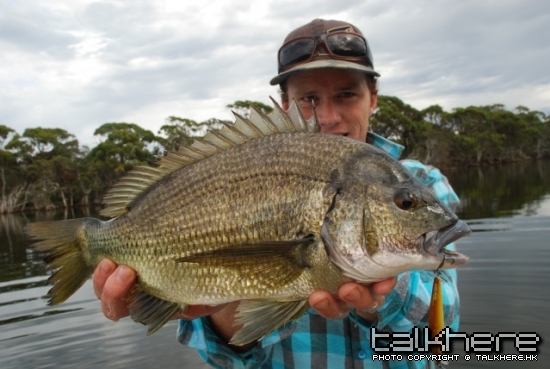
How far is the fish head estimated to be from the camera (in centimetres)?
199

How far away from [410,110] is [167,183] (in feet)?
211

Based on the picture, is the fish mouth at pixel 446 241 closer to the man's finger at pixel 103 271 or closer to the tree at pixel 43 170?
the man's finger at pixel 103 271

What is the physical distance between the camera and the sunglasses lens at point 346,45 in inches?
148

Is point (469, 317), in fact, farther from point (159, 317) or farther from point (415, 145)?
point (415, 145)

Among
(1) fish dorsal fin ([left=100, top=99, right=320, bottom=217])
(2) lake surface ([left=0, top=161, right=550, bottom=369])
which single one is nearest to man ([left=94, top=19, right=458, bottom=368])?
(1) fish dorsal fin ([left=100, top=99, right=320, bottom=217])

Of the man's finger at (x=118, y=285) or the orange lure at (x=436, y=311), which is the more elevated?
the man's finger at (x=118, y=285)

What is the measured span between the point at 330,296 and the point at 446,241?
0.59 metres

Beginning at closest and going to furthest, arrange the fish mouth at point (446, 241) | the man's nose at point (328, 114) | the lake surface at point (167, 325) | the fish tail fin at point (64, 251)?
the fish mouth at point (446, 241) < the fish tail fin at point (64, 251) < the man's nose at point (328, 114) < the lake surface at point (167, 325)

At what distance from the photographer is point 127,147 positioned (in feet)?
174

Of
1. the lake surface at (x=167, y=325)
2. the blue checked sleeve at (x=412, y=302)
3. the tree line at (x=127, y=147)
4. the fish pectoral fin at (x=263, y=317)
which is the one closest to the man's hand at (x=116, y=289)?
the fish pectoral fin at (x=263, y=317)

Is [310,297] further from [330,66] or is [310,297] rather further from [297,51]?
[297,51]

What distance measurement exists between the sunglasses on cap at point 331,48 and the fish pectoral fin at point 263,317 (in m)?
2.21

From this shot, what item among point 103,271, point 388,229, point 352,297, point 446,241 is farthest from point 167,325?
point 446,241

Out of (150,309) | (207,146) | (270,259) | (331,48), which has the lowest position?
(150,309)
